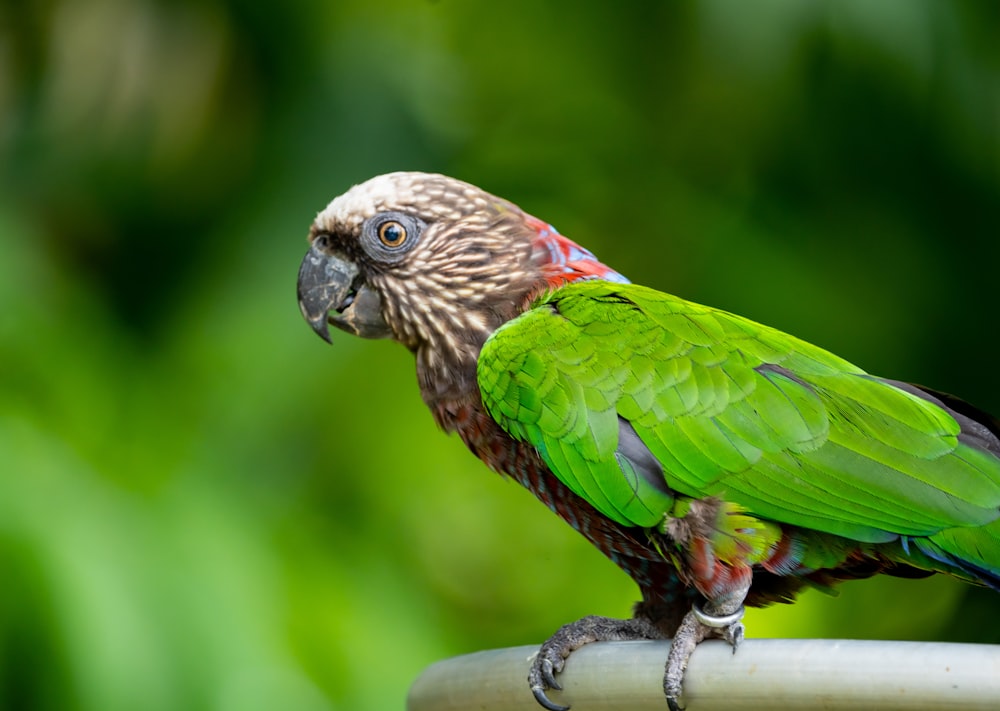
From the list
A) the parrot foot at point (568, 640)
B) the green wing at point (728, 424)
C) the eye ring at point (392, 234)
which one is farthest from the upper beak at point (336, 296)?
the parrot foot at point (568, 640)

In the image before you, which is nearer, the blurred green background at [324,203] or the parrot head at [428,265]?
the parrot head at [428,265]

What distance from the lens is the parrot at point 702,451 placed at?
6.59 ft

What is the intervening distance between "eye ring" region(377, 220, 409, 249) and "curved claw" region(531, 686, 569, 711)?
106cm

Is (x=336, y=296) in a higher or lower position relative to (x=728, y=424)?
higher

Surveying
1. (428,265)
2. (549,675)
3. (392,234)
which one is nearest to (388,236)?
(392,234)

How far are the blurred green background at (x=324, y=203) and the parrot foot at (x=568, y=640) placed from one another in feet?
4.38

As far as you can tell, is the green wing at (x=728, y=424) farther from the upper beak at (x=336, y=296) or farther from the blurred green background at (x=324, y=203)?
the blurred green background at (x=324, y=203)

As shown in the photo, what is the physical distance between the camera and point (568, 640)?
2.29 meters

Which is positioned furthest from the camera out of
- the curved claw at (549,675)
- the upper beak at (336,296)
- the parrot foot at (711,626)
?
the upper beak at (336,296)

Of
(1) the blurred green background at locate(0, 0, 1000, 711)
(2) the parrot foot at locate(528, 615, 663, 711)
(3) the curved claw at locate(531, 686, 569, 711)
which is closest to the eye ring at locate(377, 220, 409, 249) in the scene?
(2) the parrot foot at locate(528, 615, 663, 711)

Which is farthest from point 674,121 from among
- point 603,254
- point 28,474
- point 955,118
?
point 28,474

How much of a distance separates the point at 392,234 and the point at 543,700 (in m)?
1.12

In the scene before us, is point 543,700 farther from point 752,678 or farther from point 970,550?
point 970,550

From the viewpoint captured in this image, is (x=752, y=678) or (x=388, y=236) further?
(x=388, y=236)
